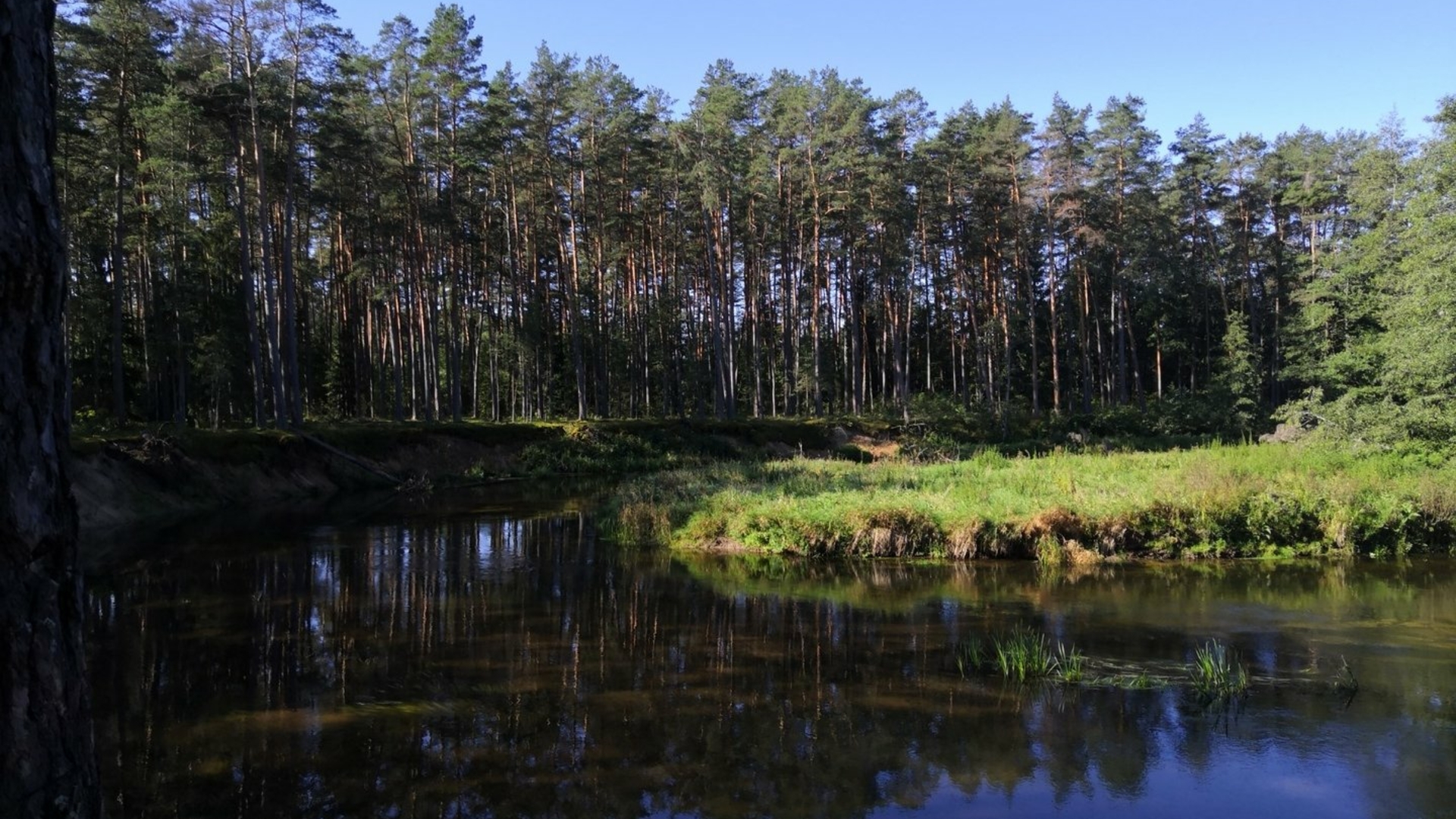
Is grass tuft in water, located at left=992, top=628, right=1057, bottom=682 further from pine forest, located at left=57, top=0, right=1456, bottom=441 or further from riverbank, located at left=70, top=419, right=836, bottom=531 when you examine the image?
riverbank, located at left=70, top=419, right=836, bottom=531

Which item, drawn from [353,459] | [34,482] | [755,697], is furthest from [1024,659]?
[353,459]

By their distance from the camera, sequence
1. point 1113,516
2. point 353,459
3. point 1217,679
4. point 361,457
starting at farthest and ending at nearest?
1. point 361,457
2. point 353,459
3. point 1113,516
4. point 1217,679

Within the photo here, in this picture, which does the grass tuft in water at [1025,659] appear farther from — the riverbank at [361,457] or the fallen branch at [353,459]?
the fallen branch at [353,459]

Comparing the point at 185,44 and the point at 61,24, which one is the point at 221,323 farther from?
the point at 61,24

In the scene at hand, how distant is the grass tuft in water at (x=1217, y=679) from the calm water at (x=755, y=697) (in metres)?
0.19

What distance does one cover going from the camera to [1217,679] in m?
8.03

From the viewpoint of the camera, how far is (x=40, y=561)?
85.2 inches

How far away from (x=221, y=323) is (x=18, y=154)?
1441 inches

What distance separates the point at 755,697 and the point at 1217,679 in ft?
15.0

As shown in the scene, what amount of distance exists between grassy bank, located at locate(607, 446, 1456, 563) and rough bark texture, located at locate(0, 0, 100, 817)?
549 inches

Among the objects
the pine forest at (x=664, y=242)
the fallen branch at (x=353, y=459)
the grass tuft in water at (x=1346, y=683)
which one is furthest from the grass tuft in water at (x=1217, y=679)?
the fallen branch at (x=353, y=459)

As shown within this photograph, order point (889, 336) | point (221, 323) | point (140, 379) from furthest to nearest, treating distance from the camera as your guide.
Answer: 1. point (889, 336)
2. point (140, 379)
3. point (221, 323)

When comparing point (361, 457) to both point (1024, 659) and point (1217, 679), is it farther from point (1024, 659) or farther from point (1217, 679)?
point (1217, 679)

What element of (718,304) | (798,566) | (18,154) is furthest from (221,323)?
(18,154)
